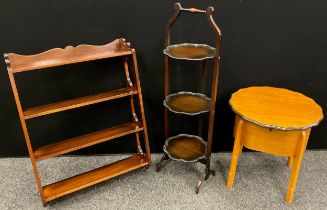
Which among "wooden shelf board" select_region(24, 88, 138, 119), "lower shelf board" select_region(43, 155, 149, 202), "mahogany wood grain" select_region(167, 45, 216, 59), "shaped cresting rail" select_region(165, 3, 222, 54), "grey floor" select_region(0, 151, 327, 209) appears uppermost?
"shaped cresting rail" select_region(165, 3, 222, 54)

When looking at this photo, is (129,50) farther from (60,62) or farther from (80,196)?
(80,196)

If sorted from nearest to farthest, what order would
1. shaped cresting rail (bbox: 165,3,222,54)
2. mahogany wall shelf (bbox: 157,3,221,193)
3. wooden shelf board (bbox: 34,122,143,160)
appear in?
shaped cresting rail (bbox: 165,3,222,54)
mahogany wall shelf (bbox: 157,3,221,193)
wooden shelf board (bbox: 34,122,143,160)

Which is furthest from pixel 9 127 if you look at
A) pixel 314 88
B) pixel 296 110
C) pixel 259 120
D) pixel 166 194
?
pixel 314 88

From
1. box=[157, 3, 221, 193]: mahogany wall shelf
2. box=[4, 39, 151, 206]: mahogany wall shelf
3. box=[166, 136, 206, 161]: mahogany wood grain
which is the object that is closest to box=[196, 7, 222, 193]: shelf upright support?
box=[157, 3, 221, 193]: mahogany wall shelf

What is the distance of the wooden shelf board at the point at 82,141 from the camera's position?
6.41 feet

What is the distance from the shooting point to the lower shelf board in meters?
2.00

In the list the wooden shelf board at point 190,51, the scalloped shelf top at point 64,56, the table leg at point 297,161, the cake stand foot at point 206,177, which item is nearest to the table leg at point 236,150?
the cake stand foot at point 206,177

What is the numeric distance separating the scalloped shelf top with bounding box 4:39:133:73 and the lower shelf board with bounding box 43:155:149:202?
0.85 metres

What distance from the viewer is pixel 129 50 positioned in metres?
1.91

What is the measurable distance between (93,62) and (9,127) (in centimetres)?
88

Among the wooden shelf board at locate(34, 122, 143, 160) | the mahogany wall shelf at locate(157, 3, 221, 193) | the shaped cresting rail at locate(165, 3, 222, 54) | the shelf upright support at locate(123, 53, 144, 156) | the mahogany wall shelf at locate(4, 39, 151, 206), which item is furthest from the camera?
the shelf upright support at locate(123, 53, 144, 156)

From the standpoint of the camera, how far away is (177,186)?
2.18m

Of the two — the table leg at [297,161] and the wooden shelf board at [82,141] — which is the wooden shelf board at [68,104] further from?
the table leg at [297,161]

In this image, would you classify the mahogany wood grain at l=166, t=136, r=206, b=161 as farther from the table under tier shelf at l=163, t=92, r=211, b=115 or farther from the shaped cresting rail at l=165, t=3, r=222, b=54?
the shaped cresting rail at l=165, t=3, r=222, b=54
